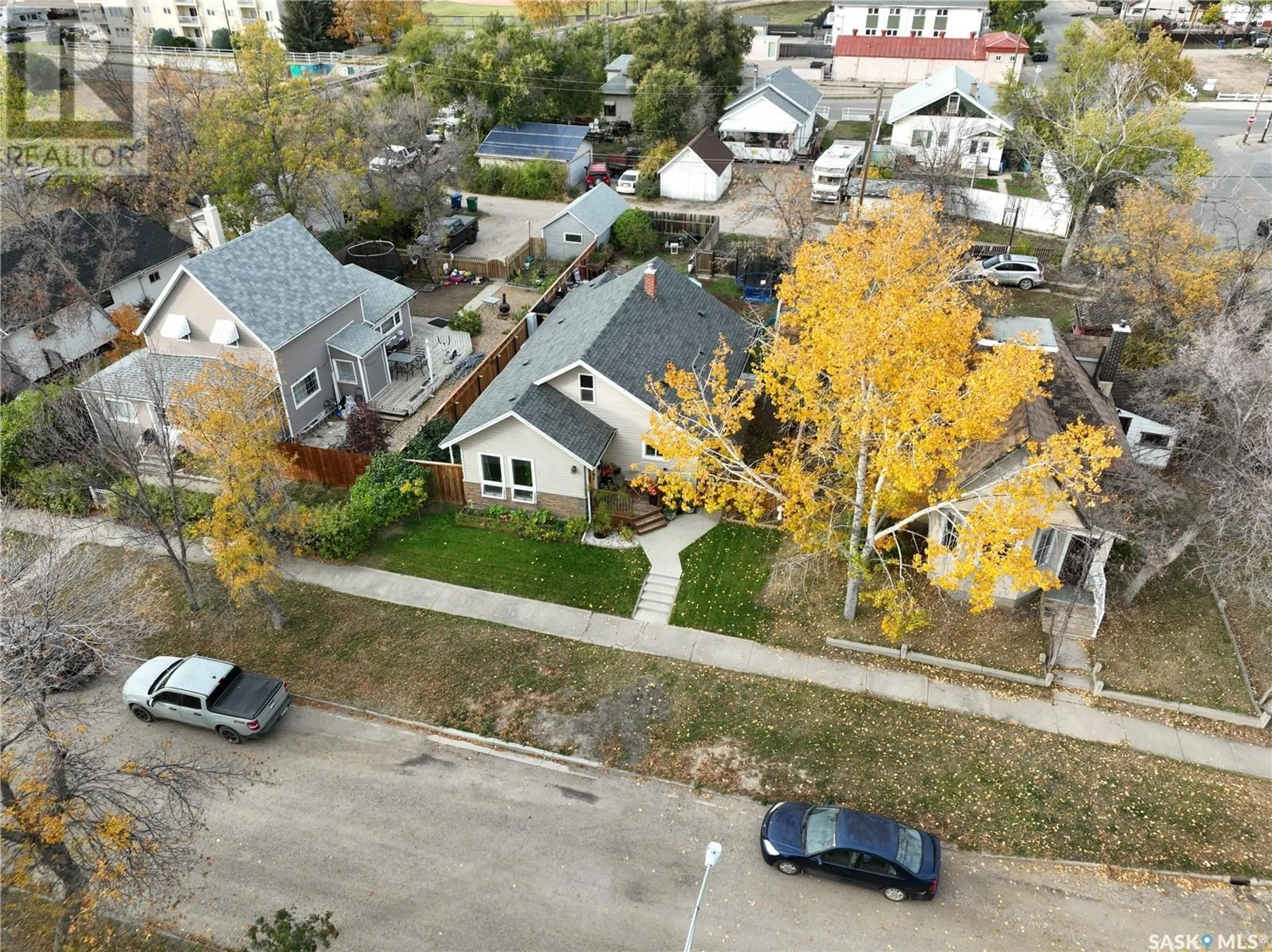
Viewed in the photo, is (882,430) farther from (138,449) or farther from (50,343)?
(50,343)

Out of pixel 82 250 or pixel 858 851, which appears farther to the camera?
pixel 82 250

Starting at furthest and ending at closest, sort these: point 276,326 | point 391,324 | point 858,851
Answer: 1. point 391,324
2. point 276,326
3. point 858,851

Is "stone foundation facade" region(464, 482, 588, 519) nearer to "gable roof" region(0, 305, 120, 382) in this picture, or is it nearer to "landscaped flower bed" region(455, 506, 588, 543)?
"landscaped flower bed" region(455, 506, 588, 543)

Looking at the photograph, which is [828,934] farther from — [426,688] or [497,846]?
[426,688]

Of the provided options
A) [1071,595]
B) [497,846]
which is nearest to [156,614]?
[497,846]

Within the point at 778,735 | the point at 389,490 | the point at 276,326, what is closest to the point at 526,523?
the point at 389,490

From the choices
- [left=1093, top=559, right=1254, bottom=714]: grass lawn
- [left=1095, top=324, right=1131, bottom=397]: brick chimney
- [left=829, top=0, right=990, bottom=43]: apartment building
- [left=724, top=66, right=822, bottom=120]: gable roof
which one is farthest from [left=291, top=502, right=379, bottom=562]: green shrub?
[left=829, top=0, right=990, bottom=43]: apartment building

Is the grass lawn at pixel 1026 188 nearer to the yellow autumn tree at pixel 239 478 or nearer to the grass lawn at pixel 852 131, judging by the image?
the grass lawn at pixel 852 131
